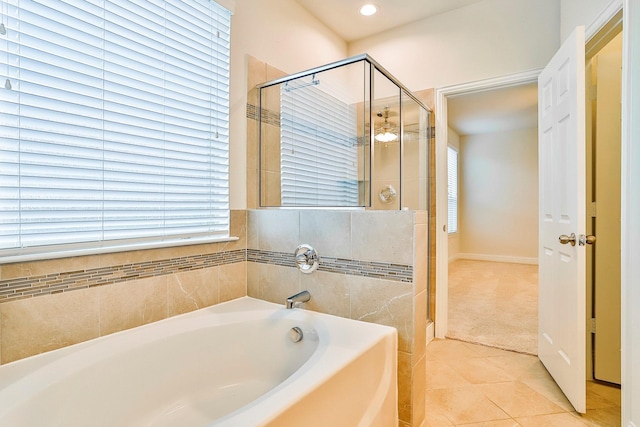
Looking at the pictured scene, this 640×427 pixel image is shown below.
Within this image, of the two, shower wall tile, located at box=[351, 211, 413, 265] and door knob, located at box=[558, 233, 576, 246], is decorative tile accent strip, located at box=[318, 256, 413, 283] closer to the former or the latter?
shower wall tile, located at box=[351, 211, 413, 265]

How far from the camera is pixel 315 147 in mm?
2197

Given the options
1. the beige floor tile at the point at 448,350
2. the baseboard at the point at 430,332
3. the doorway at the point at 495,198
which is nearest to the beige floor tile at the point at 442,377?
the beige floor tile at the point at 448,350

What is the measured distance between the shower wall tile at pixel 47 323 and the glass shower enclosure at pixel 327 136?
42.0 inches

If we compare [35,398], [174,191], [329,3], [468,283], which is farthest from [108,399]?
[468,283]

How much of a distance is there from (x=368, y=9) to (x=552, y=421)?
9.52 feet

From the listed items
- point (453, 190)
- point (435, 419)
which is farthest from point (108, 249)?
point (453, 190)

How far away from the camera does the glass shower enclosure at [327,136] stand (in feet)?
6.51

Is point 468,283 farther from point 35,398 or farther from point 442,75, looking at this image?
point 35,398

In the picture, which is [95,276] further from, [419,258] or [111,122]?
[419,258]

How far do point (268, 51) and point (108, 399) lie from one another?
207 cm

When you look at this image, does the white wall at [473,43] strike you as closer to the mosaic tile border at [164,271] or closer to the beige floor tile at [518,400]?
the mosaic tile border at [164,271]

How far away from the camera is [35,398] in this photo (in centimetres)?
98

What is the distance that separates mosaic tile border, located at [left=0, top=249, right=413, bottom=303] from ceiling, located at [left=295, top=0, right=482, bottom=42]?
1965mm

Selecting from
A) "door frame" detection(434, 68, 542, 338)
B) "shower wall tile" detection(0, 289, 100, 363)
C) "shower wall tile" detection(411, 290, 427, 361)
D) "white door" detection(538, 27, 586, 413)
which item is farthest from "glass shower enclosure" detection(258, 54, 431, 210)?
"shower wall tile" detection(0, 289, 100, 363)
